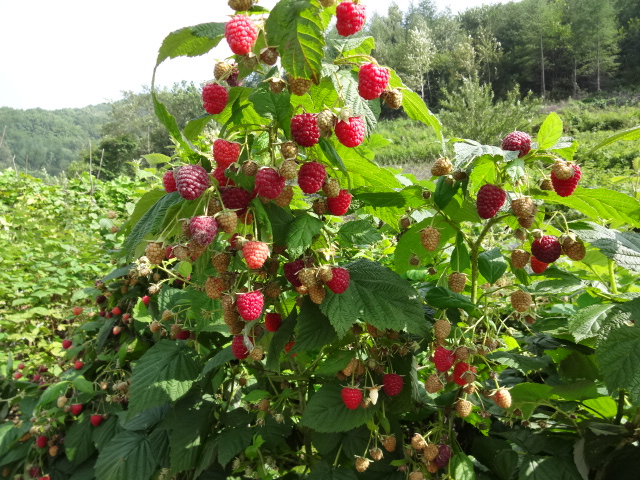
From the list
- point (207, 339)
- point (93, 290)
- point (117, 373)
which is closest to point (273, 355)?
point (207, 339)

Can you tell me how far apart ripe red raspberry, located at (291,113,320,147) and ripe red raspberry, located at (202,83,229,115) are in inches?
6.5

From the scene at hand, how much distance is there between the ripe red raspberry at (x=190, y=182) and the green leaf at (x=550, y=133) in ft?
2.26

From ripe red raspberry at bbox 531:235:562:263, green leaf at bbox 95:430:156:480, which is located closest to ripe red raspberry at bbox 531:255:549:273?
ripe red raspberry at bbox 531:235:562:263

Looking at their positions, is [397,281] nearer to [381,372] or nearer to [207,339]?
[381,372]

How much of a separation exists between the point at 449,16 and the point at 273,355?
45.2m

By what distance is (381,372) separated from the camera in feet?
3.35


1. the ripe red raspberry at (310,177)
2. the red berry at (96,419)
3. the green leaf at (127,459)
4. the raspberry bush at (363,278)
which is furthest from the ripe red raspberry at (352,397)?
the red berry at (96,419)

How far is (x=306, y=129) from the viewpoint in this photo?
76cm

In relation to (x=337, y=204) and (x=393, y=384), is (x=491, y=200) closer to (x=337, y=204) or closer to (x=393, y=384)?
(x=337, y=204)

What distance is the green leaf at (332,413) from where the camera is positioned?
0.99 m

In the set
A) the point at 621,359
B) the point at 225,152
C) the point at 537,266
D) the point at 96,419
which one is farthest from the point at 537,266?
the point at 96,419

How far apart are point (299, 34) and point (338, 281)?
0.46m

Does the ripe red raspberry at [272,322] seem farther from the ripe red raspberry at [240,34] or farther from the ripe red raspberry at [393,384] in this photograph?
the ripe red raspberry at [240,34]

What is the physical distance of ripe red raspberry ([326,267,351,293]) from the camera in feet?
2.78
